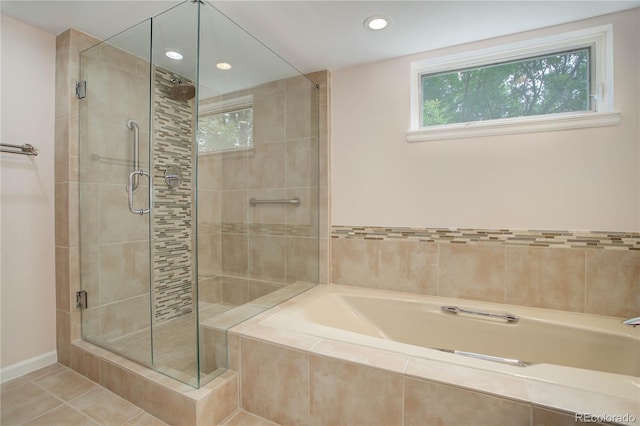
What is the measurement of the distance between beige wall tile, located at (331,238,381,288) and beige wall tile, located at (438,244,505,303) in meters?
0.47

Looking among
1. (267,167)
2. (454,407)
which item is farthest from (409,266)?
(267,167)

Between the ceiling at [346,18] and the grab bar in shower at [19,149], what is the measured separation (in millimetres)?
751

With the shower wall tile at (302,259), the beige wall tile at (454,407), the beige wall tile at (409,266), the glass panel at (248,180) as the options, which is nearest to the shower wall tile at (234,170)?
the glass panel at (248,180)

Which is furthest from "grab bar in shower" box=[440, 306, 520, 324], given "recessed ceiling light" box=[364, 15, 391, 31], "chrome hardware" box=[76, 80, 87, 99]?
"chrome hardware" box=[76, 80, 87, 99]

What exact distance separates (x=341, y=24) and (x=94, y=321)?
2.41 meters

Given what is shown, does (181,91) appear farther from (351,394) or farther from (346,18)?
(351,394)

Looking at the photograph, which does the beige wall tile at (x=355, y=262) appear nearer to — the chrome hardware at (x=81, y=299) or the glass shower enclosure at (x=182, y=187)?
the glass shower enclosure at (x=182, y=187)

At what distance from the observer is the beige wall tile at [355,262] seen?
7.37 feet

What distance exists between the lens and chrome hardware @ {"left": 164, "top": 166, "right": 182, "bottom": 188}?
156cm

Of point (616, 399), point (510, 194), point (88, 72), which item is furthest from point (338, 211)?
point (88, 72)

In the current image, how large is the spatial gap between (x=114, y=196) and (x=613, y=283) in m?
2.99

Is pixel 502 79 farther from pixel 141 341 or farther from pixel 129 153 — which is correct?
pixel 141 341

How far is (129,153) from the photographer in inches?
69.6

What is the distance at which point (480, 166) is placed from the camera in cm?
193
